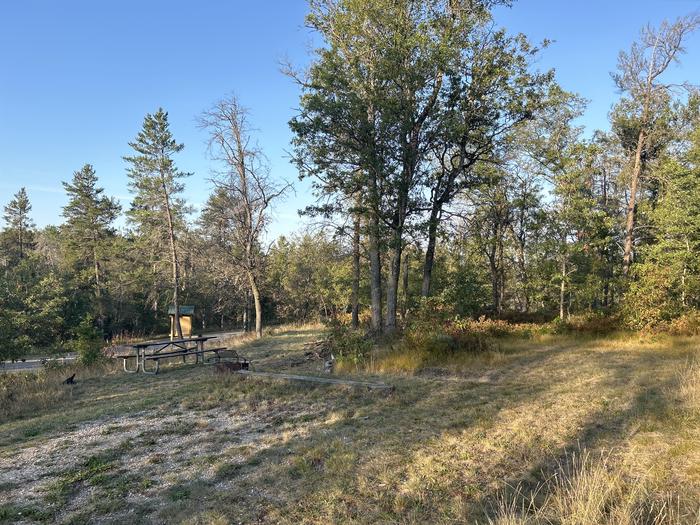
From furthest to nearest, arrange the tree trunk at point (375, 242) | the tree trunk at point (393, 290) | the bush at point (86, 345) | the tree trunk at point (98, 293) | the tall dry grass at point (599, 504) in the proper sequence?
the tree trunk at point (98, 293) < the bush at point (86, 345) < the tree trunk at point (393, 290) < the tree trunk at point (375, 242) < the tall dry grass at point (599, 504)

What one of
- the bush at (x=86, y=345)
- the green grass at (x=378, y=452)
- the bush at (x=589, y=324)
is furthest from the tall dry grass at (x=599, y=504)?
the bush at (x=86, y=345)

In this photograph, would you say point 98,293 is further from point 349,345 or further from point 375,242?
A: point 349,345

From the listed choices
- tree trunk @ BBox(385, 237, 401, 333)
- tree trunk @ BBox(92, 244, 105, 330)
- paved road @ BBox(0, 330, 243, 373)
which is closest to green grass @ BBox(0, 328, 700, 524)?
tree trunk @ BBox(385, 237, 401, 333)

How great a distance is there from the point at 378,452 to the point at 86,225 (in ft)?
125

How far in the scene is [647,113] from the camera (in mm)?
15367

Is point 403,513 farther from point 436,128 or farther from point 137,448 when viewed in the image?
point 436,128

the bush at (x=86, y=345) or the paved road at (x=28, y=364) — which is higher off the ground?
the bush at (x=86, y=345)

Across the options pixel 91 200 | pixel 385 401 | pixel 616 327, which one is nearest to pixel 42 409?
pixel 385 401

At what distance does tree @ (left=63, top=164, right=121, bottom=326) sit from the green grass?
31493mm

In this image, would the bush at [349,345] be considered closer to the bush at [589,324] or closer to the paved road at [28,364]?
the bush at [589,324]

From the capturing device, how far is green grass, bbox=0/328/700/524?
320cm

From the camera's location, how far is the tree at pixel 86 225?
35.2 m

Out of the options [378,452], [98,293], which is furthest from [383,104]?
[98,293]

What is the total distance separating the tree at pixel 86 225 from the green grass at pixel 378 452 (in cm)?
3149
